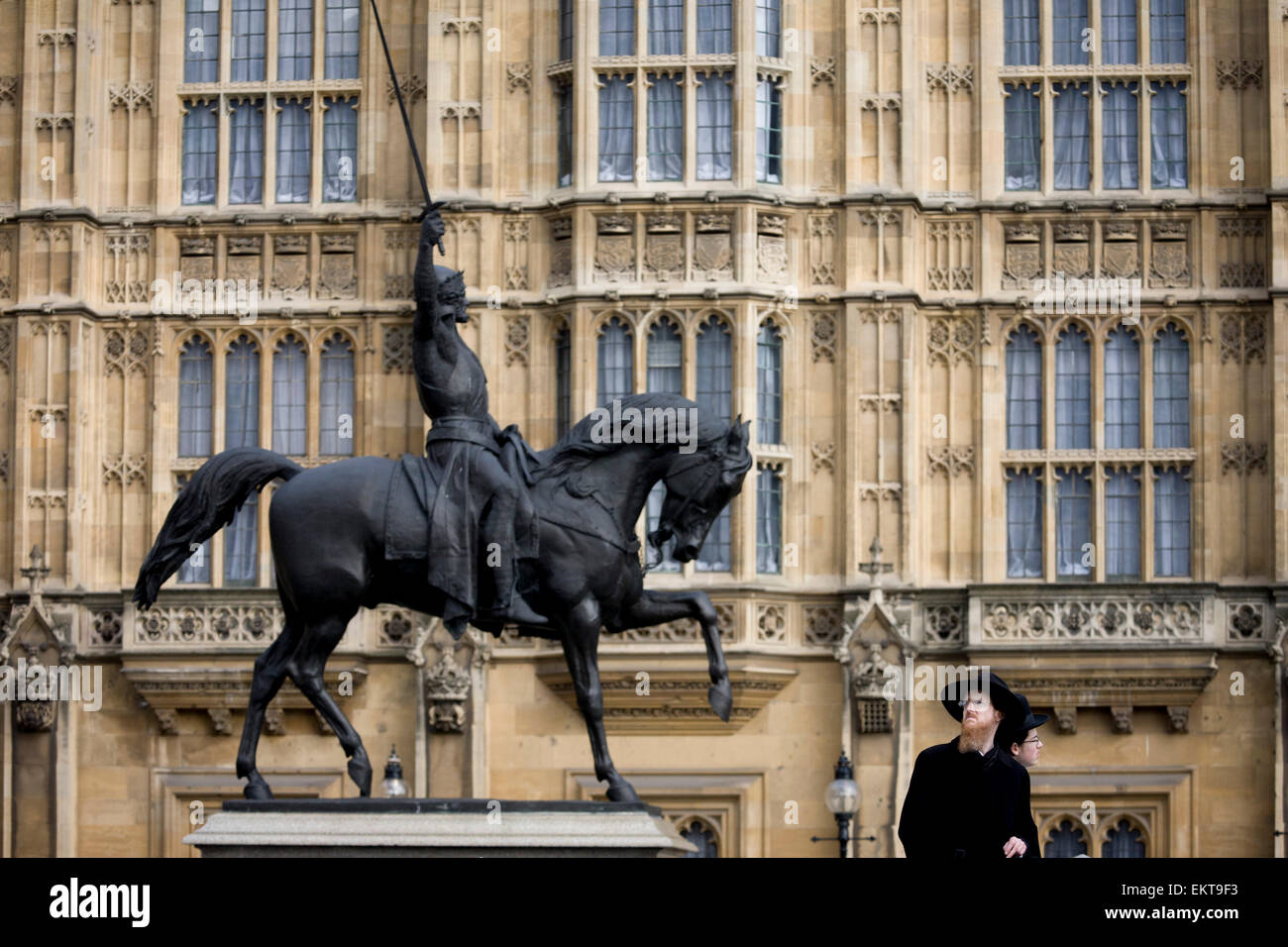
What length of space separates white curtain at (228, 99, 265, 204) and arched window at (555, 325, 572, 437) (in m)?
4.06

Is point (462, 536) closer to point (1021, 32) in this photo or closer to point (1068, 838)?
point (1068, 838)

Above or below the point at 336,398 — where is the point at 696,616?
below

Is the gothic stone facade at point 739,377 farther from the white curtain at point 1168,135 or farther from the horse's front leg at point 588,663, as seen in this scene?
the horse's front leg at point 588,663

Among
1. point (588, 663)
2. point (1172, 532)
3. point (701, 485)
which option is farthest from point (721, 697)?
point (1172, 532)

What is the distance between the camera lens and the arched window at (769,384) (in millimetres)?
31734

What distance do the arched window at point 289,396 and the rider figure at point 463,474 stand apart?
48.7 ft

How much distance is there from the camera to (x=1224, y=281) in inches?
1265

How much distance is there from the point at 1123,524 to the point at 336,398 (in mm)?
9116

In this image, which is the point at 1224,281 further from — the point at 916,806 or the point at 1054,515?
the point at 916,806

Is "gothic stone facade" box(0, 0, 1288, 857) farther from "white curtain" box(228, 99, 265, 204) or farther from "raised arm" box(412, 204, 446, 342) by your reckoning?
"raised arm" box(412, 204, 446, 342)

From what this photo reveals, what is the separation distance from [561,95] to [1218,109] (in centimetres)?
753

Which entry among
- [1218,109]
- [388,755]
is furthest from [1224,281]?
[388,755]

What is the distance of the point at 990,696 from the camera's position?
1158 cm

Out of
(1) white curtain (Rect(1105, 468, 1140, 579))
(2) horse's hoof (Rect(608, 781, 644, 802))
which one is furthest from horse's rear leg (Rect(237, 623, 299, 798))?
(1) white curtain (Rect(1105, 468, 1140, 579))
